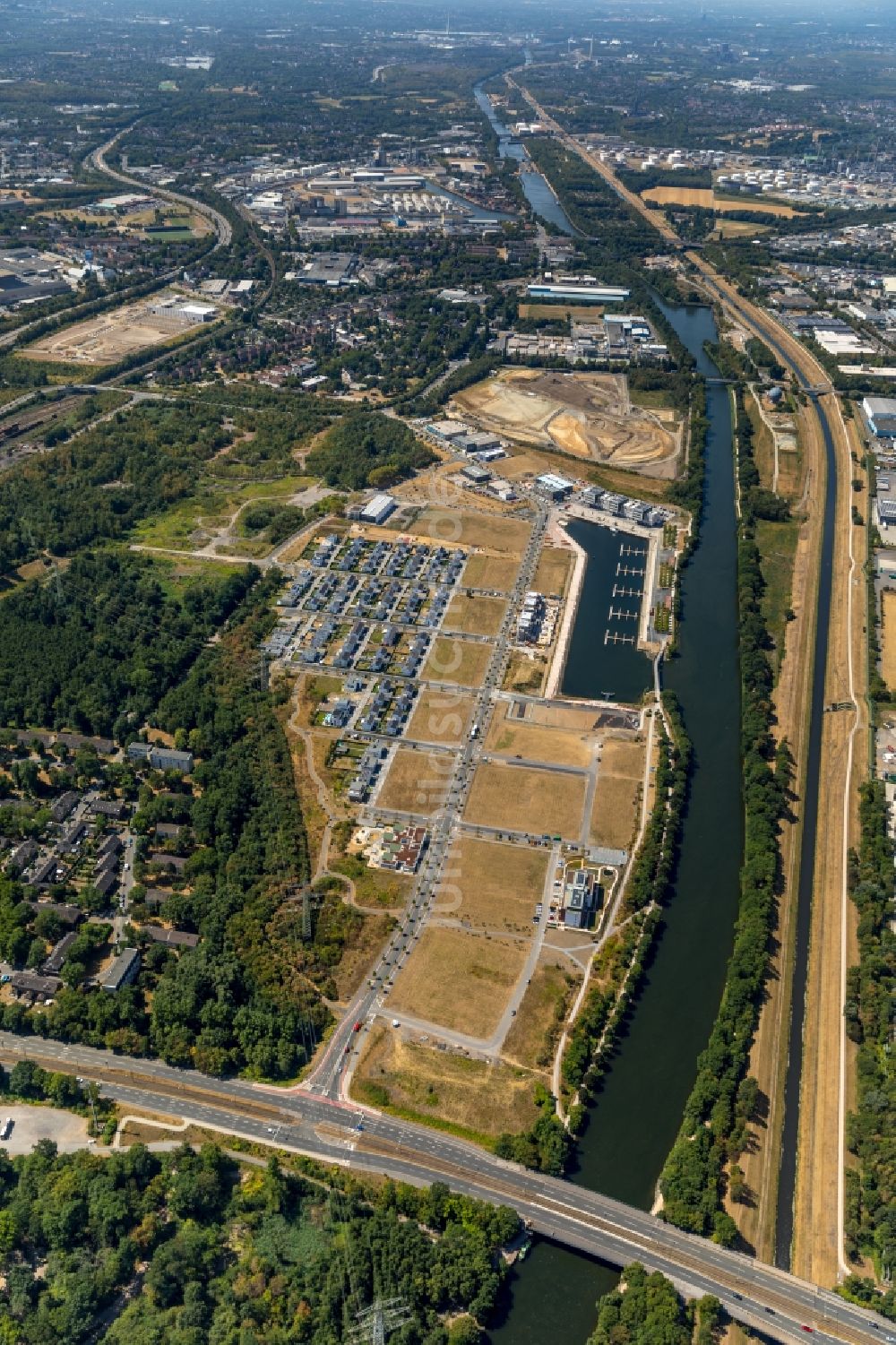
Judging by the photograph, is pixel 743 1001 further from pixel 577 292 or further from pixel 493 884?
pixel 577 292

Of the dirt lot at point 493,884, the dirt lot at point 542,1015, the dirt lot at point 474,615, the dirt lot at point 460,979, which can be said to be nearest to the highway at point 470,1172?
the dirt lot at point 542,1015

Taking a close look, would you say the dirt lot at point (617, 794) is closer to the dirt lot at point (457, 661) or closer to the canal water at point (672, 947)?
the canal water at point (672, 947)

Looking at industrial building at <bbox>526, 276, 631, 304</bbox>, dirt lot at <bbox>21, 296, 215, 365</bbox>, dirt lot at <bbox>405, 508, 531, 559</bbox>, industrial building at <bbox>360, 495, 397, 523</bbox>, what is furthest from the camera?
industrial building at <bbox>526, 276, 631, 304</bbox>

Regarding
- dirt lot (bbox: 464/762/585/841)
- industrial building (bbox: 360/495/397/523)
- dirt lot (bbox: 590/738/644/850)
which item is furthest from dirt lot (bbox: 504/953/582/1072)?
industrial building (bbox: 360/495/397/523)

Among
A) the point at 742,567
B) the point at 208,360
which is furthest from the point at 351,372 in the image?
the point at 742,567

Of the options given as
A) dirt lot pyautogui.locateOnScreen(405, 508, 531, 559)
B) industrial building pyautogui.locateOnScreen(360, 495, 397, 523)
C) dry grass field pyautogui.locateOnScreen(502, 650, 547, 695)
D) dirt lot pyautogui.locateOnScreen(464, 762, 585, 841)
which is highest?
industrial building pyautogui.locateOnScreen(360, 495, 397, 523)

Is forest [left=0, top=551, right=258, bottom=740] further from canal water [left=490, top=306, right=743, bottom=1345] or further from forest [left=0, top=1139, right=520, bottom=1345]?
forest [left=0, top=1139, right=520, bottom=1345]
